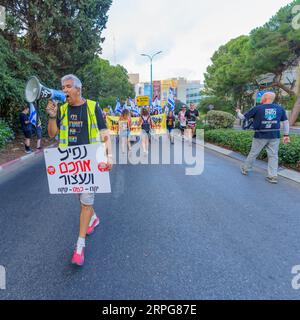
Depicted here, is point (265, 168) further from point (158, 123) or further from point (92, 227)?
point (158, 123)

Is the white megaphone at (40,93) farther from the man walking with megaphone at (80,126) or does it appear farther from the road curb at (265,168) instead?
the road curb at (265,168)

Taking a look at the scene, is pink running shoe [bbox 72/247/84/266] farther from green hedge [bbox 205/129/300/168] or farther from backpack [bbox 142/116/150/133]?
backpack [bbox 142/116/150/133]

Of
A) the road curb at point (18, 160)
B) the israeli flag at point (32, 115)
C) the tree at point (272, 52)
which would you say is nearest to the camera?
the road curb at point (18, 160)

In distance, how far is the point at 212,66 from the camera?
42938mm

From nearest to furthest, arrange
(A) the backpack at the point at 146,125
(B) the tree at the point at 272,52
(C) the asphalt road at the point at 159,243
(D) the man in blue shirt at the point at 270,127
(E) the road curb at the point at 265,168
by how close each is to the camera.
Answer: (C) the asphalt road at the point at 159,243
(D) the man in blue shirt at the point at 270,127
(E) the road curb at the point at 265,168
(A) the backpack at the point at 146,125
(B) the tree at the point at 272,52

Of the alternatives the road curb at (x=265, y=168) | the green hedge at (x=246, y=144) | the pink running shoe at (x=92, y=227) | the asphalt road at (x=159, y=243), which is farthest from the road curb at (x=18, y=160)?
the green hedge at (x=246, y=144)

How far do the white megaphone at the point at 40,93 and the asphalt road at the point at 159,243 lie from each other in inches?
68.3

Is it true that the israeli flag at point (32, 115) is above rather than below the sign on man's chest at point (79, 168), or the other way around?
above

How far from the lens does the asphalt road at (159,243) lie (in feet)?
7.18

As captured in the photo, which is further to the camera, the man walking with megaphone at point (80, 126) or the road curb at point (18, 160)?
the road curb at point (18, 160)

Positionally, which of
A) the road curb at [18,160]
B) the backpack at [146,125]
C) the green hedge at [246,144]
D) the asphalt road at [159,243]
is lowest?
the asphalt road at [159,243]

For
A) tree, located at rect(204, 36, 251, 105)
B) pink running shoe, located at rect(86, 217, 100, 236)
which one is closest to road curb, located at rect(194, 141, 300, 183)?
pink running shoe, located at rect(86, 217, 100, 236)
